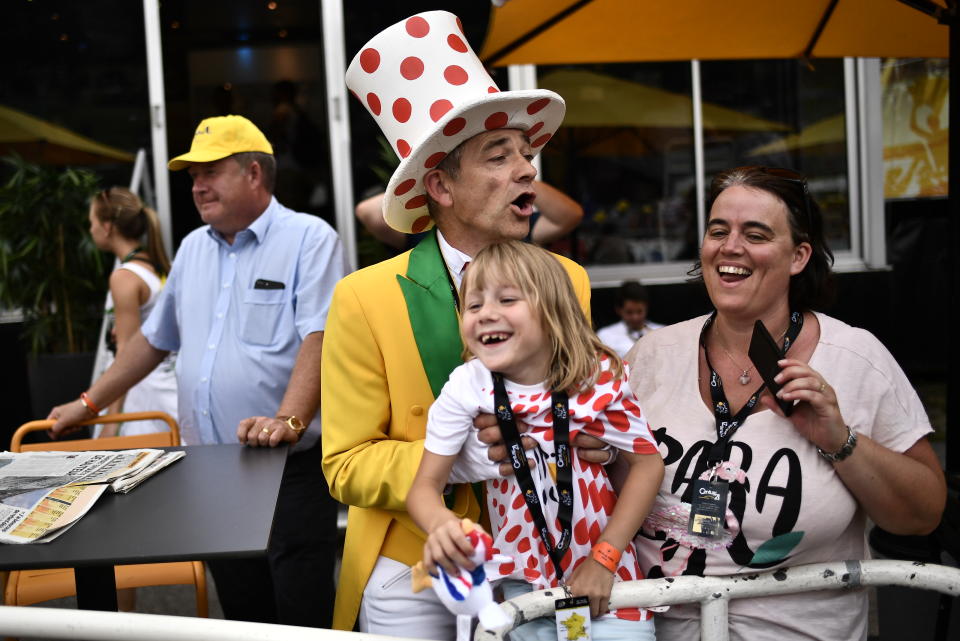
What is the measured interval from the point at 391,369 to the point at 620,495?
58 cm

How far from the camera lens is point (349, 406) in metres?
2.21

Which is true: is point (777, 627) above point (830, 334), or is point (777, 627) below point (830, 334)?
below

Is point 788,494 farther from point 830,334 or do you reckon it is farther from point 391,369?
point 391,369

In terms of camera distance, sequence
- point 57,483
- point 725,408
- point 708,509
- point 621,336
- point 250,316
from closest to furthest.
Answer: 1. point 708,509
2. point 725,408
3. point 57,483
4. point 250,316
5. point 621,336

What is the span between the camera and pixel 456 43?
7.73 feet

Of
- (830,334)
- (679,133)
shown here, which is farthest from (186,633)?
(679,133)

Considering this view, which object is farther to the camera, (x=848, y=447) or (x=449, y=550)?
(x=848, y=447)

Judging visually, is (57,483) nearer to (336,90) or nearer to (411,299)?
(411,299)

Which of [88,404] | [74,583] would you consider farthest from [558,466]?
[88,404]

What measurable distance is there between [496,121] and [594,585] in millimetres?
1065

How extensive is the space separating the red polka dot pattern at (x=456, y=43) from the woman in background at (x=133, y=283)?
293 centimetres

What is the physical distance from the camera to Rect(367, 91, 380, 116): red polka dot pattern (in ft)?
7.79

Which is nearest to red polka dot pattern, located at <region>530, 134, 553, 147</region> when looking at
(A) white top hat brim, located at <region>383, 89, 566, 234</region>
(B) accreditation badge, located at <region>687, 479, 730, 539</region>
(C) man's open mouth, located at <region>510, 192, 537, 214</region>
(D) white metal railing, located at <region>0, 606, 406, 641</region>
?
(A) white top hat brim, located at <region>383, 89, 566, 234</region>

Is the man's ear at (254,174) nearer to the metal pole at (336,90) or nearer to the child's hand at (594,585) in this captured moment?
the child's hand at (594,585)
